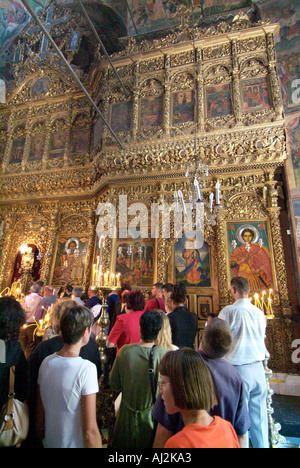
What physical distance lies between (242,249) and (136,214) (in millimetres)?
3937

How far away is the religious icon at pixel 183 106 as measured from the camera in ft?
30.0

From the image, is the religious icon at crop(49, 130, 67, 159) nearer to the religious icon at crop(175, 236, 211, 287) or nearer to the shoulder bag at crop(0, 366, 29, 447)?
the religious icon at crop(175, 236, 211, 287)

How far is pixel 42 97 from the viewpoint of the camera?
1307cm

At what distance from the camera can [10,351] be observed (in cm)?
180

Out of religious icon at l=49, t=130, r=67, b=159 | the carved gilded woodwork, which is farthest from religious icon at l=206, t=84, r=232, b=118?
religious icon at l=49, t=130, r=67, b=159

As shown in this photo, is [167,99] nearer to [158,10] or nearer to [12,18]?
[158,10]

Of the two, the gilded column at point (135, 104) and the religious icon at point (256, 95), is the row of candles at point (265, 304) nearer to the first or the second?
the religious icon at point (256, 95)

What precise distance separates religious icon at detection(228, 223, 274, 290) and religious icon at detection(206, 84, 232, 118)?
4076 mm

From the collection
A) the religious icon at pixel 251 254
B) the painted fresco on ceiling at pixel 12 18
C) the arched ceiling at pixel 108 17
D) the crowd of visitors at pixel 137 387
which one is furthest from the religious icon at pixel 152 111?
the painted fresco on ceiling at pixel 12 18

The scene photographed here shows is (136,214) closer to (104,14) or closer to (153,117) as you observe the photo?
(153,117)

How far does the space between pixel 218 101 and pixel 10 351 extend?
978 centimetres

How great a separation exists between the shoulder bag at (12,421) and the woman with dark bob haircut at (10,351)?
46 mm

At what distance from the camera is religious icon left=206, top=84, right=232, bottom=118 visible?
28.7 ft

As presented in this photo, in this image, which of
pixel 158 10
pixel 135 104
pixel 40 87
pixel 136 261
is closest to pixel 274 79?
pixel 135 104
